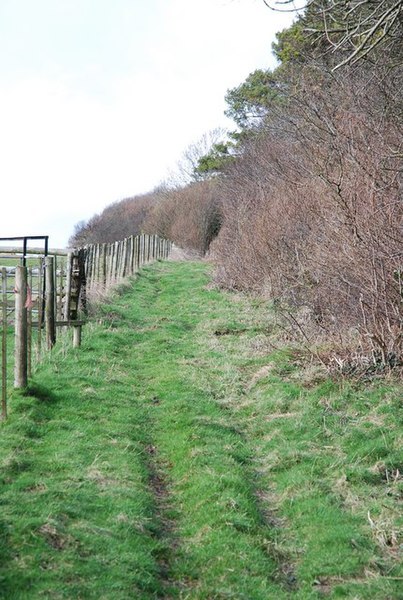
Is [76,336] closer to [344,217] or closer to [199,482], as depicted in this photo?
[344,217]

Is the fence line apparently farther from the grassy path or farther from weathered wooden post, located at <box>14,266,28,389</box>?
the grassy path

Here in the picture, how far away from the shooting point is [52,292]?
11.6m

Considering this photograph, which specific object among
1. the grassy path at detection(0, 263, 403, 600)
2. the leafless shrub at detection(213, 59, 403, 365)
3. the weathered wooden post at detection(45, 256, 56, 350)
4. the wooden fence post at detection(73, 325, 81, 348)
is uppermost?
the leafless shrub at detection(213, 59, 403, 365)

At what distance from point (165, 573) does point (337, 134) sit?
8.10 m

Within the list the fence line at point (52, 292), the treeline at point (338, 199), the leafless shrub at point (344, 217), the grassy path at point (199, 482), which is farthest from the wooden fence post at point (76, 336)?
the leafless shrub at point (344, 217)

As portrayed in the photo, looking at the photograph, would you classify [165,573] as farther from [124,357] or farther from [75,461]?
[124,357]

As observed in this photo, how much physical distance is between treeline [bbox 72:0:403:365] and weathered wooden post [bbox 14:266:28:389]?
429 centimetres

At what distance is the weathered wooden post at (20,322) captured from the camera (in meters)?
8.62

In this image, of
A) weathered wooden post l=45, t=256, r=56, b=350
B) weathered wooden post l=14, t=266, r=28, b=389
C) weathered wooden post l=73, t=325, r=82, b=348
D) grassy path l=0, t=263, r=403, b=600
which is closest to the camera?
grassy path l=0, t=263, r=403, b=600

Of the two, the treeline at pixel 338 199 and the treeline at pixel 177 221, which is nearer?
A: the treeline at pixel 338 199

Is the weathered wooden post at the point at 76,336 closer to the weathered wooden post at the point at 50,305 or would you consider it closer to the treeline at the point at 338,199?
the weathered wooden post at the point at 50,305

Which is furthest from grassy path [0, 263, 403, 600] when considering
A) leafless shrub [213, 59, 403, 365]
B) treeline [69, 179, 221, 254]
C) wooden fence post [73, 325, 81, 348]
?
treeline [69, 179, 221, 254]

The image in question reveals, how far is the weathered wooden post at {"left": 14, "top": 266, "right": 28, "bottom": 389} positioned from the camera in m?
8.62

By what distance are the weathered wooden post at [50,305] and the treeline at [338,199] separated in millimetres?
4034
